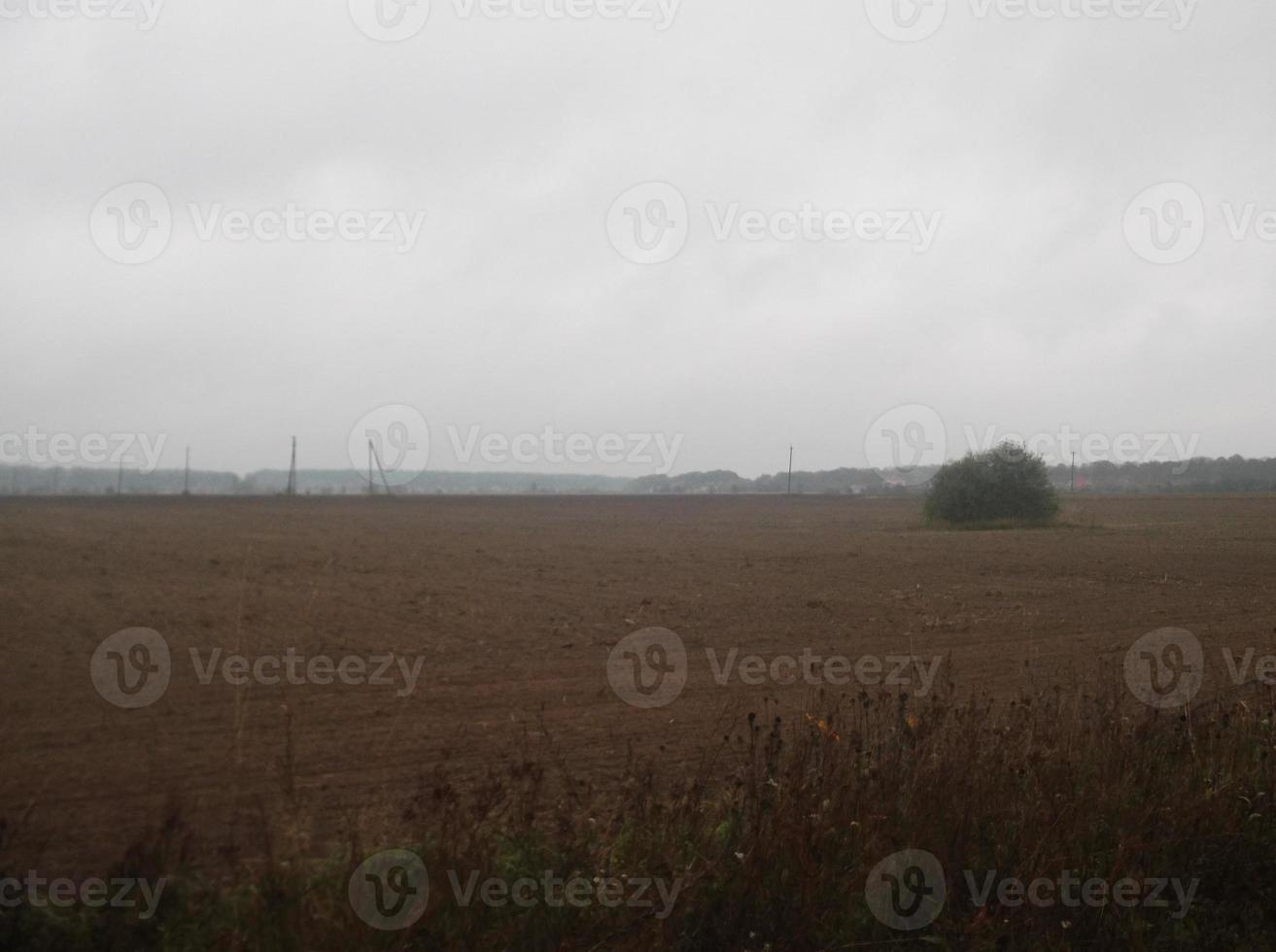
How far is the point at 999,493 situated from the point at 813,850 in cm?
4381

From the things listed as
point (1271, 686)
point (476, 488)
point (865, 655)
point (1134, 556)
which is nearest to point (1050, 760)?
point (1271, 686)

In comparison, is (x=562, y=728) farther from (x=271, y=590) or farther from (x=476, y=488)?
(x=476, y=488)

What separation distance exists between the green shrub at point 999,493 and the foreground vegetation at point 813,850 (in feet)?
134

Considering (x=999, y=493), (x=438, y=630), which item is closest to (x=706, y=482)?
(x=999, y=493)

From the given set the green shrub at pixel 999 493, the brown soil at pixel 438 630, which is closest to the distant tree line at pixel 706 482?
the green shrub at pixel 999 493

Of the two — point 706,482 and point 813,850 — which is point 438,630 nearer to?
point 813,850

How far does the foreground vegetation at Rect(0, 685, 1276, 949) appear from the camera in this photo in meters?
3.98

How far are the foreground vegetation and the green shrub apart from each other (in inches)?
1610

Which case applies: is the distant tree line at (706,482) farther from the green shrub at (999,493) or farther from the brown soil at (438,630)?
the brown soil at (438,630)

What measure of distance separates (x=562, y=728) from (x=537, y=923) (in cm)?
352

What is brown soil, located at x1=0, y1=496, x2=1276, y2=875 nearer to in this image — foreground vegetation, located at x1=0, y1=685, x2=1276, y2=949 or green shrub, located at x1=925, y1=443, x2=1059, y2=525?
foreground vegetation, located at x1=0, y1=685, x2=1276, y2=949

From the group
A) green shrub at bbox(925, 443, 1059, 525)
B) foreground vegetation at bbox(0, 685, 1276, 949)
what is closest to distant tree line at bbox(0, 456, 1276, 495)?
green shrub at bbox(925, 443, 1059, 525)

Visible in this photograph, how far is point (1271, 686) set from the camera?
25.5 ft

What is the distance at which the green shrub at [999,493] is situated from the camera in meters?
45.4
